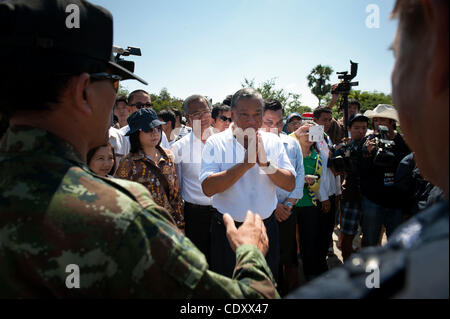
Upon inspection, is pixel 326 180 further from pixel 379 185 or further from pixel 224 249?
pixel 224 249

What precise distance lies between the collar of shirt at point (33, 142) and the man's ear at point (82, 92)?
0.13 meters

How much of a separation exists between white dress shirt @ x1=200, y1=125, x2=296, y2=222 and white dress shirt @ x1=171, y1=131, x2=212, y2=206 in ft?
3.07

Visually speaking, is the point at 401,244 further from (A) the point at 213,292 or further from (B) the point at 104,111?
(B) the point at 104,111

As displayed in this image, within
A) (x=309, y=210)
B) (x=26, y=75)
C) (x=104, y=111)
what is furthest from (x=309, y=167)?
(x=26, y=75)

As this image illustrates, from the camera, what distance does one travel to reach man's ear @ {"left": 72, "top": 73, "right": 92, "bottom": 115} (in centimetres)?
93

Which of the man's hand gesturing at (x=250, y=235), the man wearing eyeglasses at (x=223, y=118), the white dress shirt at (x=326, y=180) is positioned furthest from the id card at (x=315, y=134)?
the man's hand gesturing at (x=250, y=235)

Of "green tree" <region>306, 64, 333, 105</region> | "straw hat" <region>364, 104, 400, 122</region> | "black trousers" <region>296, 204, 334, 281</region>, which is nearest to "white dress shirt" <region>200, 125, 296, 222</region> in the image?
→ "black trousers" <region>296, 204, 334, 281</region>

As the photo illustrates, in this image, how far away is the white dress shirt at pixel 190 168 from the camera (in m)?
3.61

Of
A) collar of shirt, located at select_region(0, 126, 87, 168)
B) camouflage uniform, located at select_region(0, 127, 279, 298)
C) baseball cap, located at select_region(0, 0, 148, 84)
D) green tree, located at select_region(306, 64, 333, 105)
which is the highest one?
green tree, located at select_region(306, 64, 333, 105)

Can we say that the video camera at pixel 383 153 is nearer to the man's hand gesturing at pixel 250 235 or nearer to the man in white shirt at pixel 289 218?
the man in white shirt at pixel 289 218

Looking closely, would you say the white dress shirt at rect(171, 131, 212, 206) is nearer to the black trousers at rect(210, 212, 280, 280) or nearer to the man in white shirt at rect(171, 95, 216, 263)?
the man in white shirt at rect(171, 95, 216, 263)

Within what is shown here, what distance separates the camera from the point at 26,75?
0.86m

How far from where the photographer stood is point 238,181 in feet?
8.59

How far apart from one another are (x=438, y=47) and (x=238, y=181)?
2.17m
